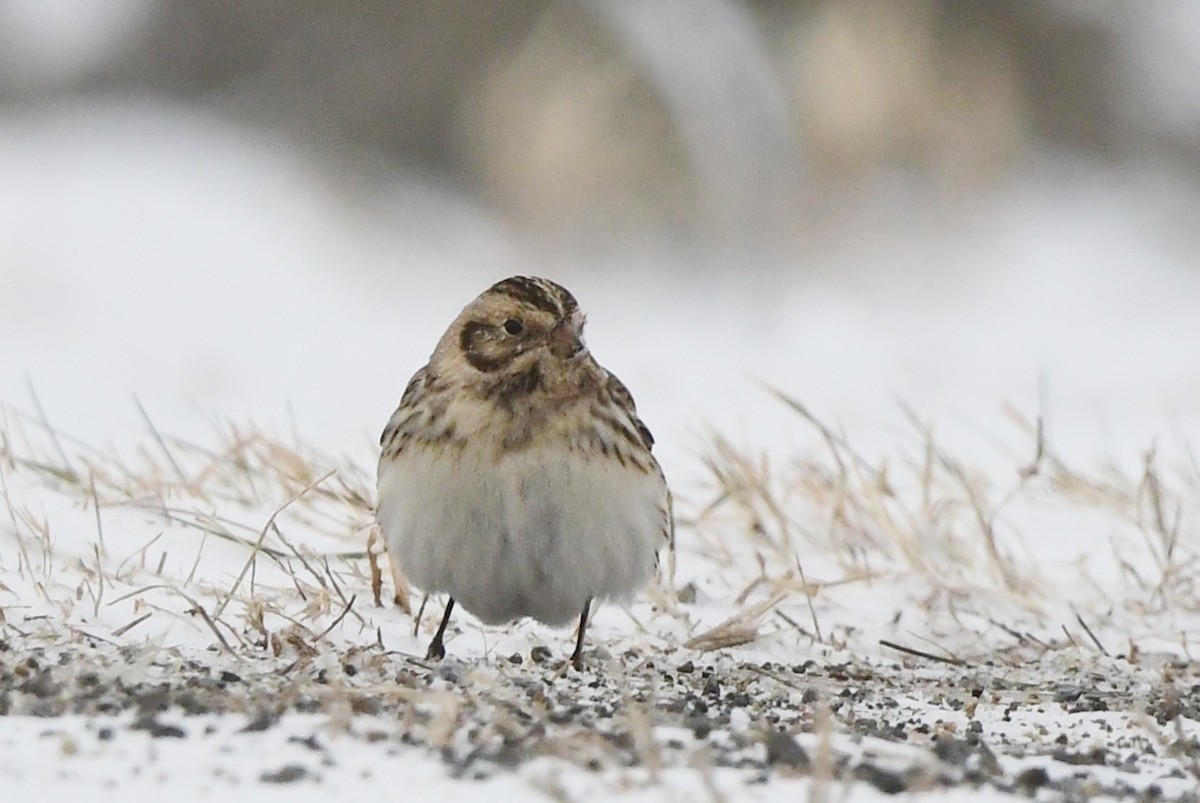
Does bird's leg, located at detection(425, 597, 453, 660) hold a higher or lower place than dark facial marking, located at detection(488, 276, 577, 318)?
lower

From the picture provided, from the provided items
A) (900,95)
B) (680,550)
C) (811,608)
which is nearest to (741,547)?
(680,550)

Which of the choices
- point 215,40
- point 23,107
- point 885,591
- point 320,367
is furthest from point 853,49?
point 885,591

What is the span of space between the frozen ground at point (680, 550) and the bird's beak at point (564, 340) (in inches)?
26.3

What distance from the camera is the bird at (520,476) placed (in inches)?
166

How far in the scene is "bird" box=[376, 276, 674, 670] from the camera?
421cm

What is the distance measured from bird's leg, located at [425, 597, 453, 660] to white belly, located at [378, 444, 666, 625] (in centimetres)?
9

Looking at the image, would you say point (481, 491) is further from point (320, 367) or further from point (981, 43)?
point (981, 43)

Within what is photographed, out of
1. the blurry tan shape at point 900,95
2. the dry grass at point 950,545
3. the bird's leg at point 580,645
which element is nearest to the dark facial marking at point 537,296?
the bird's leg at point 580,645

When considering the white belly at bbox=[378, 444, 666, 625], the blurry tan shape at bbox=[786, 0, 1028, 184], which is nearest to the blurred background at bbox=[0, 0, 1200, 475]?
the blurry tan shape at bbox=[786, 0, 1028, 184]

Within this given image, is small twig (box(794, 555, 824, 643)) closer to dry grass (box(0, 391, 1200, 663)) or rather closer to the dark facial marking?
dry grass (box(0, 391, 1200, 663))

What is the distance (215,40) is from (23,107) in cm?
172

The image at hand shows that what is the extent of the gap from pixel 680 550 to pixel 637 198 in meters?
8.37

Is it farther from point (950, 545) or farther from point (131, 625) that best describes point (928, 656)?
point (131, 625)

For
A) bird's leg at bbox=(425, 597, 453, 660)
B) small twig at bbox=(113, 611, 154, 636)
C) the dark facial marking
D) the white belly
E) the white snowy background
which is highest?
the white snowy background
